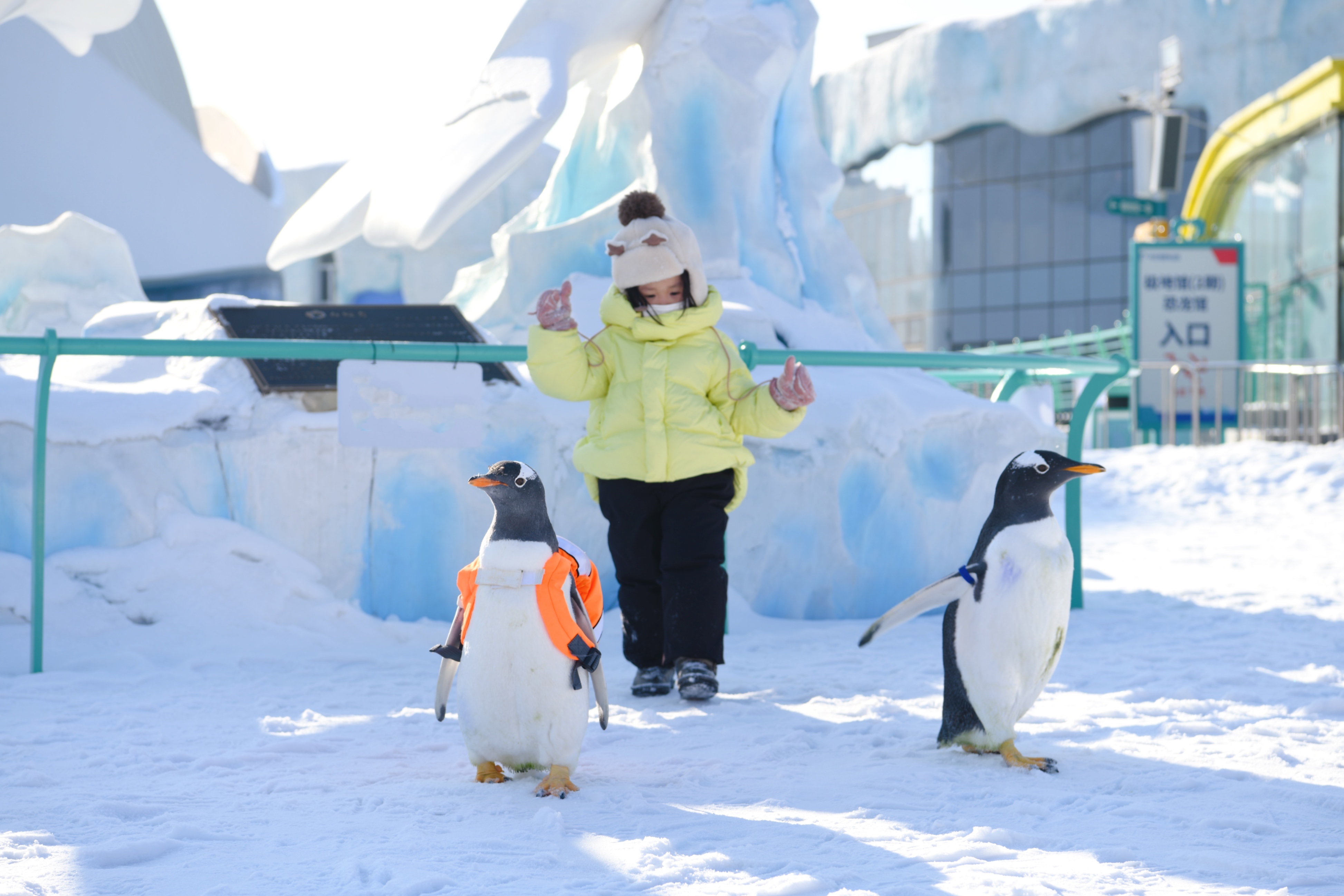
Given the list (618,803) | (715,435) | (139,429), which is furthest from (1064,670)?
(139,429)

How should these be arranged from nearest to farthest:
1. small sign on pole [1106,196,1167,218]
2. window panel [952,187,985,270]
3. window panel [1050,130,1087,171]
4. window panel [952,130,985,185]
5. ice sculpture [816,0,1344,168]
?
small sign on pole [1106,196,1167,218] → ice sculpture [816,0,1344,168] → window panel [1050,130,1087,171] → window panel [952,130,985,185] → window panel [952,187,985,270]

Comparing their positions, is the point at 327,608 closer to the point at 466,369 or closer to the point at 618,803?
the point at 466,369

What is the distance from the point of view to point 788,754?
2480 millimetres

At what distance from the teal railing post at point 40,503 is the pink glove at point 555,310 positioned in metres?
1.47

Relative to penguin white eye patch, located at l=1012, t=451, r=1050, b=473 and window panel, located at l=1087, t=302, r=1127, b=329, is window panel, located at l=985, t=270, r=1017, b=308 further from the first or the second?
penguin white eye patch, located at l=1012, t=451, r=1050, b=473

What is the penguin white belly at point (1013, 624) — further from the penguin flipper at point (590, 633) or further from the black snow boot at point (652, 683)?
the black snow boot at point (652, 683)

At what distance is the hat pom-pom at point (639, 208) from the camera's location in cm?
319

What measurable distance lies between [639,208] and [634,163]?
317 centimetres

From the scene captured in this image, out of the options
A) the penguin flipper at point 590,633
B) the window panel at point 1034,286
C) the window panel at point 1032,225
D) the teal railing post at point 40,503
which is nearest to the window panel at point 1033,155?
the window panel at point 1032,225

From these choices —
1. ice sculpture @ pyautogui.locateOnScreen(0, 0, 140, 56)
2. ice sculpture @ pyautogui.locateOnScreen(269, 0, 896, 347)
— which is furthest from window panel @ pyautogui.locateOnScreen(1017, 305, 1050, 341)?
ice sculpture @ pyautogui.locateOnScreen(0, 0, 140, 56)

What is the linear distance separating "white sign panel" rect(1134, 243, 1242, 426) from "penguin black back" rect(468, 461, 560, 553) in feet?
38.3

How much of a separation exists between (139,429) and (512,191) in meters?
14.1

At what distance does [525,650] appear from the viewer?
2098mm

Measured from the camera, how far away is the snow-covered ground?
67.3 inches
